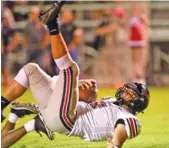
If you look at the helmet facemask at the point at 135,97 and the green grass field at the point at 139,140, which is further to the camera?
the green grass field at the point at 139,140

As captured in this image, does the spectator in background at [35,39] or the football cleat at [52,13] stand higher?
the football cleat at [52,13]

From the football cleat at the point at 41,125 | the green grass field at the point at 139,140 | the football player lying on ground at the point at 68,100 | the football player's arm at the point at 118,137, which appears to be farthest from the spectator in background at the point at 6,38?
the football player's arm at the point at 118,137

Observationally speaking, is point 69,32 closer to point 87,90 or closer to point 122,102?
point 87,90

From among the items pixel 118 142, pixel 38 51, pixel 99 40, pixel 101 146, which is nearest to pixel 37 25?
pixel 38 51

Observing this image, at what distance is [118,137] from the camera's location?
228 inches

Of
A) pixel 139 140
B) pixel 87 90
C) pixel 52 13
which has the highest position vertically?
pixel 52 13

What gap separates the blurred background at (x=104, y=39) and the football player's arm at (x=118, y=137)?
9814mm

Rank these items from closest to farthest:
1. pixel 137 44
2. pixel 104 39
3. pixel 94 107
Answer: pixel 94 107 → pixel 137 44 → pixel 104 39

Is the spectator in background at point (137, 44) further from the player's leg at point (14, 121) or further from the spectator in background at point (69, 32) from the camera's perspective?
the player's leg at point (14, 121)

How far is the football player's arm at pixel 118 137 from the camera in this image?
5.77m

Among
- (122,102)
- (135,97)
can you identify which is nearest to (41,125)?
(122,102)

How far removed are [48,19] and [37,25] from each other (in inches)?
382

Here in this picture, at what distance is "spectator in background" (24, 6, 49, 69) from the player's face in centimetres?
934

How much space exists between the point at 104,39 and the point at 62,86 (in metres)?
11.1
